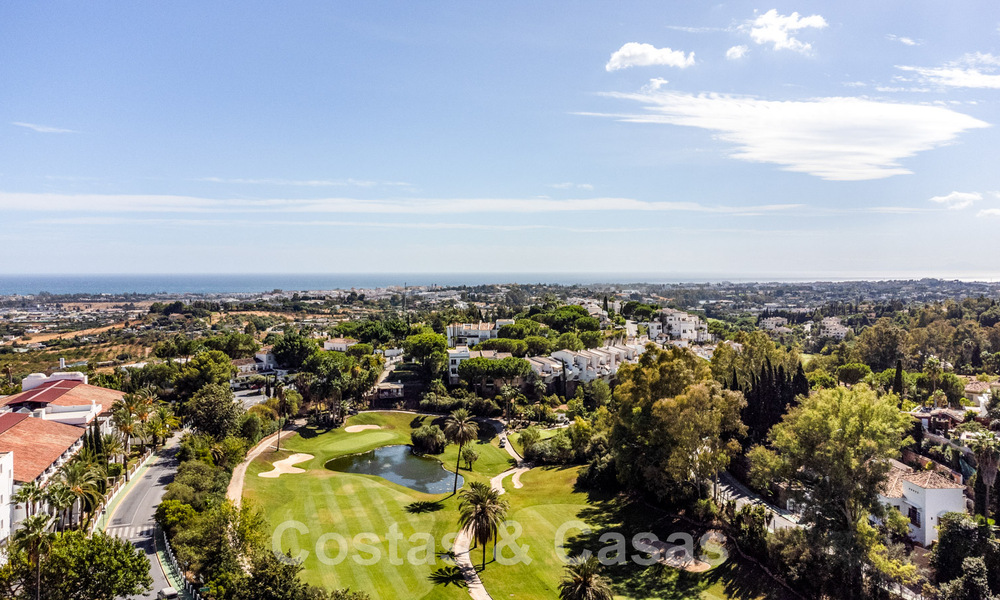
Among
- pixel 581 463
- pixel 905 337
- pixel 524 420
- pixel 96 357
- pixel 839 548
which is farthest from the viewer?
pixel 96 357

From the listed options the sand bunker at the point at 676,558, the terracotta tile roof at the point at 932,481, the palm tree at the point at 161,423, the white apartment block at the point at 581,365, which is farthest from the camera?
the white apartment block at the point at 581,365

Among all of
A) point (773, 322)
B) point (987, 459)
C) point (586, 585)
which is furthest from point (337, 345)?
point (773, 322)

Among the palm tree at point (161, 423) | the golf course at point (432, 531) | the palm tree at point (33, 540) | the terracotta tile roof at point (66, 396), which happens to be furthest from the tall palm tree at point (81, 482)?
the terracotta tile roof at point (66, 396)

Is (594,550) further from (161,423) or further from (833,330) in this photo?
(833,330)

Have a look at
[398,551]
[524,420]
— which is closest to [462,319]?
[524,420]

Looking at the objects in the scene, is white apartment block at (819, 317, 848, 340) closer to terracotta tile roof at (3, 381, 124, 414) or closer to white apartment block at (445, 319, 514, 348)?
white apartment block at (445, 319, 514, 348)

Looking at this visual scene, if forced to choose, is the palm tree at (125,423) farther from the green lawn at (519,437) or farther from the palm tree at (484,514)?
the green lawn at (519,437)

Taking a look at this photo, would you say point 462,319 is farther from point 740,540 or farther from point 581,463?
point 740,540
